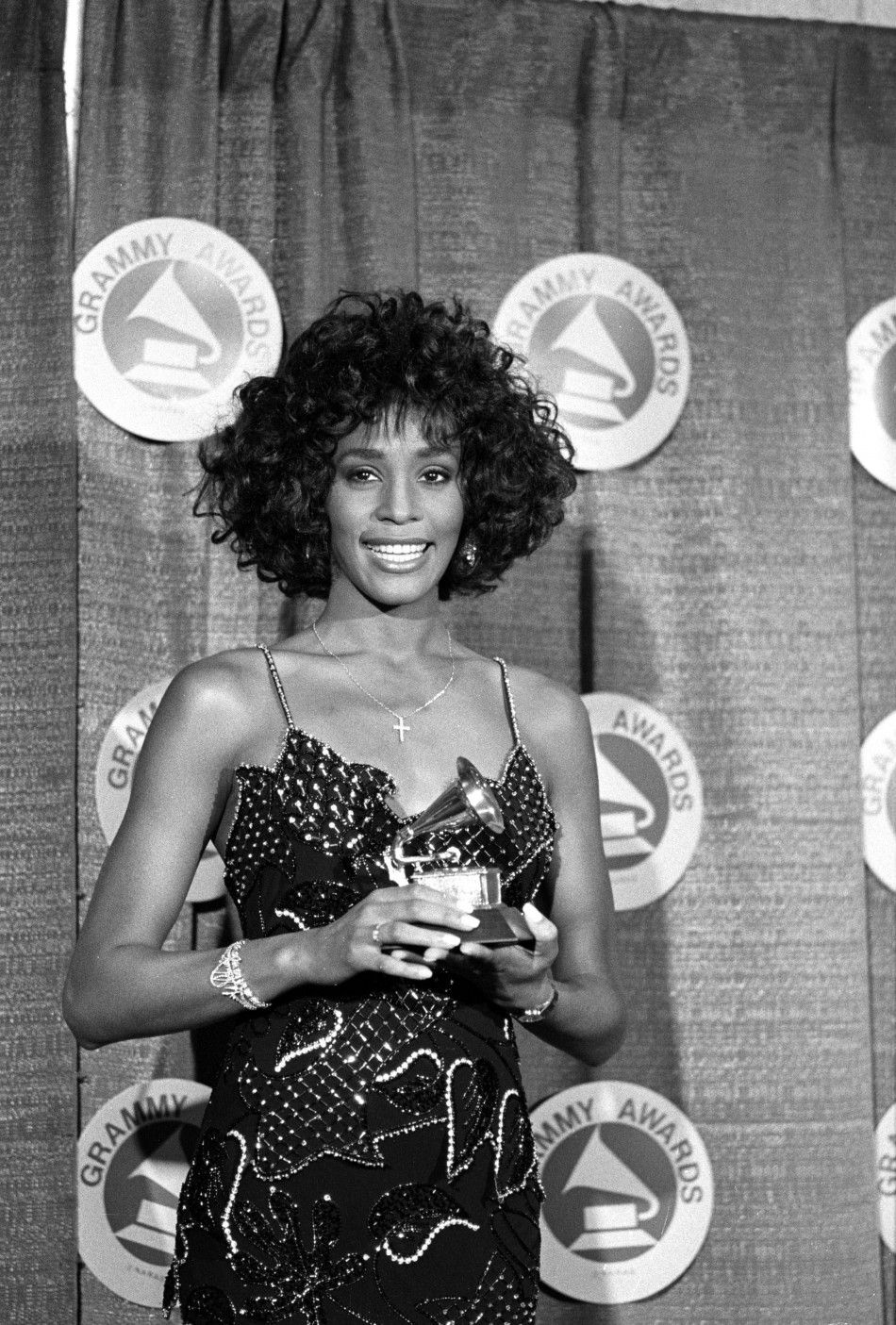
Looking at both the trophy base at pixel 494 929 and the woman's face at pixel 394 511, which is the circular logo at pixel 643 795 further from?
the trophy base at pixel 494 929

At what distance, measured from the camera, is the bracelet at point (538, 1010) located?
1.88m

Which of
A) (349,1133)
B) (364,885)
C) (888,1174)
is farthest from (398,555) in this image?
(888,1174)

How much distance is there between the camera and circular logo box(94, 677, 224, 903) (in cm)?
284

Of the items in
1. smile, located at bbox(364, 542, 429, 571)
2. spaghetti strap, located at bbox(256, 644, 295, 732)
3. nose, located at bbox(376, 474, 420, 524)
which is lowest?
spaghetti strap, located at bbox(256, 644, 295, 732)

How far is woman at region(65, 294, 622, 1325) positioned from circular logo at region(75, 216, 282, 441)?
740 mm

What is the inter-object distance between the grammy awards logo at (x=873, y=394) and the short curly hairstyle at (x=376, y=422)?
45.6 inches

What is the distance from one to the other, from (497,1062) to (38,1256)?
4.00 ft

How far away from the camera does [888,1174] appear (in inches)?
126

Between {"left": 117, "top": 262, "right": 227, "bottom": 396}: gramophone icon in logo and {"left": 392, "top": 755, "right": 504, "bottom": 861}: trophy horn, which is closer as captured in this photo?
{"left": 392, "top": 755, "right": 504, "bottom": 861}: trophy horn

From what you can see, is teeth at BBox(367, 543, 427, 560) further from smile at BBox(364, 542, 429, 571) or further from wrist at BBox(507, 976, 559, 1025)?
wrist at BBox(507, 976, 559, 1025)

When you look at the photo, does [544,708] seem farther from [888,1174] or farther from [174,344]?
[888,1174]

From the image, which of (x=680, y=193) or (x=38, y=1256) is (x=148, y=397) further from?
(x=38, y=1256)

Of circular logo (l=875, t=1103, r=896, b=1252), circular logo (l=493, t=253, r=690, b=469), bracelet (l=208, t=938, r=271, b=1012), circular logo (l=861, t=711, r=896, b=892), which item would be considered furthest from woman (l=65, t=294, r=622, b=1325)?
circular logo (l=875, t=1103, r=896, b=1252)

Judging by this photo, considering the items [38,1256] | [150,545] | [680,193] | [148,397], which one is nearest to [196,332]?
[148,397]
